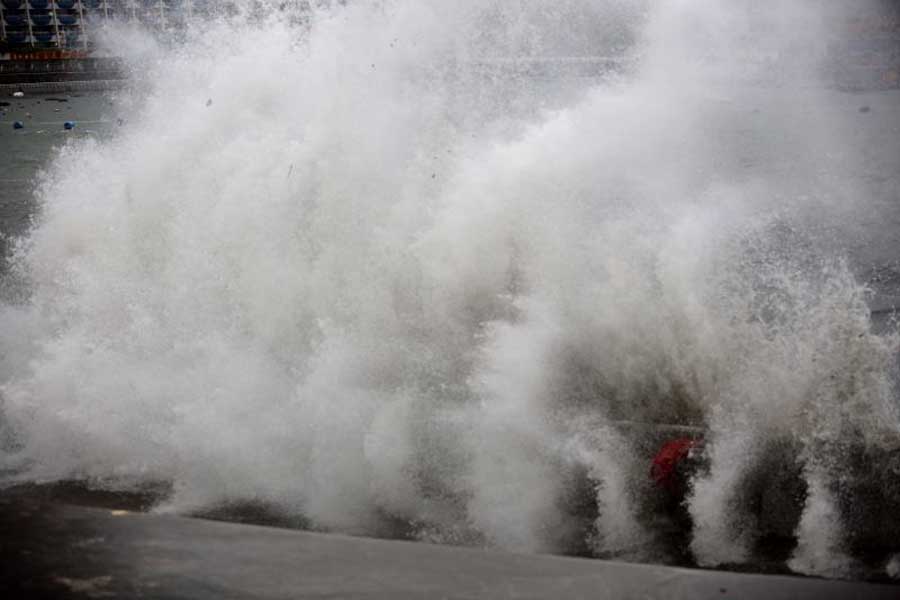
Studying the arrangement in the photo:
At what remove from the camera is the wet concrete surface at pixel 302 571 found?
3.98m

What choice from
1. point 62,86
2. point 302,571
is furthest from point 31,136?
point 302,571

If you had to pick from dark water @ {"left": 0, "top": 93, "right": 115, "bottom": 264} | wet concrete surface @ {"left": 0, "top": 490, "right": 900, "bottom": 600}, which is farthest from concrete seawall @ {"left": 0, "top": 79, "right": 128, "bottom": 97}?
wet concrete surface @ {"left": 0, "top": 490, "right": 900, "bottom": 600}

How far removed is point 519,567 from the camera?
166 inches

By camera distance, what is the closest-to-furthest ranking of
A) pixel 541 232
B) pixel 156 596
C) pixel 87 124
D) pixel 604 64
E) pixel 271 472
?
pixel 156 596 < pixel 271 472 < pixel 541 232 < pixel 604 64 < pixel 87 124

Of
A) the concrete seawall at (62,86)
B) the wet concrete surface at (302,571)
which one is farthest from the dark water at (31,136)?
the wet concrete surface at (302,571)

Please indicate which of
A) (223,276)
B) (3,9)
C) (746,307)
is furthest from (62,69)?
(746,307)

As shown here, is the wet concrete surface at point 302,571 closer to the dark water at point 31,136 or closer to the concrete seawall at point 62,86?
the dark water at point 31,136

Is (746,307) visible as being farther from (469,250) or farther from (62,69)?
(62,69)

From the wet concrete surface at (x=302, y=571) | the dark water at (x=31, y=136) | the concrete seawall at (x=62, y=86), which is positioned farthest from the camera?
the concrete seawall at (x=62, y=86)

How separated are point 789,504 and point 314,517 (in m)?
2.39

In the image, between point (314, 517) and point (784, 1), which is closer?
point (314, 517)

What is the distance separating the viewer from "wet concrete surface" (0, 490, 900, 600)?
13.1ft

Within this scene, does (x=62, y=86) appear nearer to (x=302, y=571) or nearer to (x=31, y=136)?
(x=31, y=136)

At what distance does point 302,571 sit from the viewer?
4.14 meters
